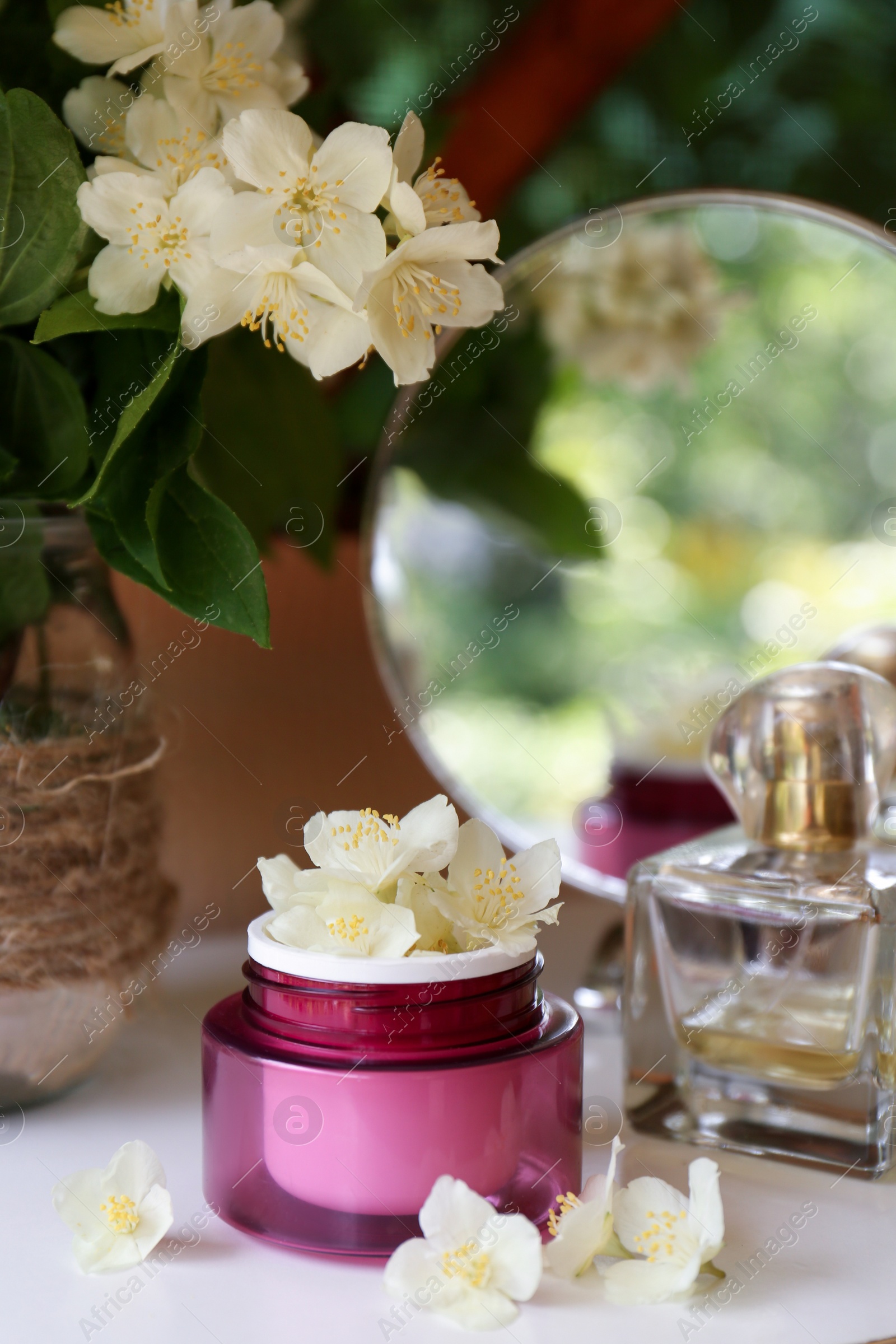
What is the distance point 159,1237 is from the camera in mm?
363

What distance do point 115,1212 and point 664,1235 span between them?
0.50ft

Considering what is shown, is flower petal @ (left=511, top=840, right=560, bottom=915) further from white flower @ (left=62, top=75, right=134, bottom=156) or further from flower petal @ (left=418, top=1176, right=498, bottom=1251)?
white flower @ (left=62, top=75, right=134, bottom=156)

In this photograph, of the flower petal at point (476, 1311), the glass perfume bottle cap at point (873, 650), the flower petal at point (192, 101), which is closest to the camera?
the flower petal at point (476, 1311)

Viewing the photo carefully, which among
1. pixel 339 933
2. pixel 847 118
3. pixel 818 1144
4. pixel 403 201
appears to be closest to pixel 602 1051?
pixel 818 1144

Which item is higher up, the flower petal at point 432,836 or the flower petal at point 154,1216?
the flower petal at point 432,836

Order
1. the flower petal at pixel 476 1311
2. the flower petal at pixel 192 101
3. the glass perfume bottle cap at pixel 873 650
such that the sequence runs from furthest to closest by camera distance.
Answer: the glass perfume bottle cap at pixel 873 650 → the flower petal at pixel 192 101 → the flower petal at pixel 476 1311

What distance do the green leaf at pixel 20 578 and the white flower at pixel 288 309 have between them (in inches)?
4.3

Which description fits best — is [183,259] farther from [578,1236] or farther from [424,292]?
[578,1236]

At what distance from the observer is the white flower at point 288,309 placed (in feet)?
1.28

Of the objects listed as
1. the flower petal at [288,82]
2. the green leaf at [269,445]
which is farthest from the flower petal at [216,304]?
the green leaf at [269,445]

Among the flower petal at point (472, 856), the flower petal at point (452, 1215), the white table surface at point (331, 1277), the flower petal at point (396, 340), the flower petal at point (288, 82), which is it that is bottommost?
the white table surface at point (331, 1277)

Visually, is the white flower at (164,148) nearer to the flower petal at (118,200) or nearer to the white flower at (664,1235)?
the flower petal at (118,200)

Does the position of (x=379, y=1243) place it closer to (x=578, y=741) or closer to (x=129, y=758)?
(x=129, y=758)

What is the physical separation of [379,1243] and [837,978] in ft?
0.60
